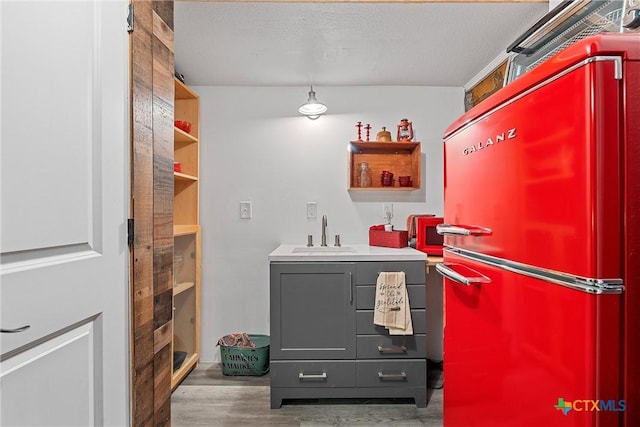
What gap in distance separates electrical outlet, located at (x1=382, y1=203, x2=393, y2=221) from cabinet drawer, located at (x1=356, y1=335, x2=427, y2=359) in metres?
0.98

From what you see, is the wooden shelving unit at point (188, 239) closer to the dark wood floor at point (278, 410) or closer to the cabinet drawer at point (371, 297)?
the dark wood floor at point (278, 410)

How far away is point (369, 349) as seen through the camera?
2156mm

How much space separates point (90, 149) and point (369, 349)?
5.85 feet

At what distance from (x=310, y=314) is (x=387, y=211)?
110 centimetres

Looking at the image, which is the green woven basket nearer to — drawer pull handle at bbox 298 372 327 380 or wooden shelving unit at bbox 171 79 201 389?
wooden shelving unit at bbox 171 79 201 389

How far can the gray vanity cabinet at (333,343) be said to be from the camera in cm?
214

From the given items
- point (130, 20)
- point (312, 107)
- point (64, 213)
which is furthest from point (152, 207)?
point (312, 107)

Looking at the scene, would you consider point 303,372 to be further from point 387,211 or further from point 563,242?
point 563,242

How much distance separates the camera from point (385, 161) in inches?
115

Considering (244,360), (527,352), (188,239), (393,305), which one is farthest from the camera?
(188,239)

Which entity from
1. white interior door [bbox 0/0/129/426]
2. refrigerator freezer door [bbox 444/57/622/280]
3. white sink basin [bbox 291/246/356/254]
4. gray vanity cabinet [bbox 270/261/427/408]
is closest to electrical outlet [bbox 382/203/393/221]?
white sink basin [bbox 291/246/356/254]

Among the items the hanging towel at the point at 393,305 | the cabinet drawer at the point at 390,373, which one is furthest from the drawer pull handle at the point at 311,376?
the hanging towel at the point at 393,305

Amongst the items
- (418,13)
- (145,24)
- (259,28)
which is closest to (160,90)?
(145,24)

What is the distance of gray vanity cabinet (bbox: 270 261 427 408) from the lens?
214 cm
